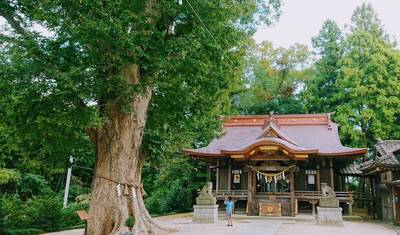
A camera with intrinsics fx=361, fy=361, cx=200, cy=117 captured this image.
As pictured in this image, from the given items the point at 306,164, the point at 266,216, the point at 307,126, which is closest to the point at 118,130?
the point at 266,216

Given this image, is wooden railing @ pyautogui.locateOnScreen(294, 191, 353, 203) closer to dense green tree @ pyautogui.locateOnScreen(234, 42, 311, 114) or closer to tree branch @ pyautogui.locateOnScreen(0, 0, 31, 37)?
dense green tree @ pyautogui.locateOnScreen(234, 42, 311, 114)

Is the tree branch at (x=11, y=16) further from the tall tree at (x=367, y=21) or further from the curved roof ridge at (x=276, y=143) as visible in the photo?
the tall tree at (x=367, y=21)

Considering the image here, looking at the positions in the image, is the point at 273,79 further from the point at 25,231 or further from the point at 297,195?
the point at 25,231

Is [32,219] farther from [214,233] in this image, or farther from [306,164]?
[306,164]

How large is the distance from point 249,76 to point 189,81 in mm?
22682

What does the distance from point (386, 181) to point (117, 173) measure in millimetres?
13707

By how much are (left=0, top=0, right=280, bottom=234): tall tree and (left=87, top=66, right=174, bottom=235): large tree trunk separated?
0.09ft

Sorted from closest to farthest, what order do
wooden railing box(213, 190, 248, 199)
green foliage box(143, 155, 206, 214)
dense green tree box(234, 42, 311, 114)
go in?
1. wooden railing box(213, 190, 248, 199)
2. green foliage box(143, 155, 206, 214)
3. dense green tree box(234, 42, 311, 114)

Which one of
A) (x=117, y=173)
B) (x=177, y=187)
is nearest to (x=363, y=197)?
(x=177, y=187)

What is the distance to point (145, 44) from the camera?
29.5ft

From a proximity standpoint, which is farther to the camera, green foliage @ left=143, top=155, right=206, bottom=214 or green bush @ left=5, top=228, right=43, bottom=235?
green foliage @ left=143, top=155, right=206, bottom=214

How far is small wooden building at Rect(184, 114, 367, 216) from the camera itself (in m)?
19.3

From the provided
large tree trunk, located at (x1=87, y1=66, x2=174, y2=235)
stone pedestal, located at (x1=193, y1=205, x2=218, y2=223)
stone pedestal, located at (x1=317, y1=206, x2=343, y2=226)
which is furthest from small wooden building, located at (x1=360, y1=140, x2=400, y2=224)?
large tree trunk, located at (x1=87, y1=66, x2=174, y2=235)

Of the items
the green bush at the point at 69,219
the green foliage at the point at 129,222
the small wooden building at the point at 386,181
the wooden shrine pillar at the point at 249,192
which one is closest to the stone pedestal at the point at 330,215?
the small wooden building at the point at 386,181
